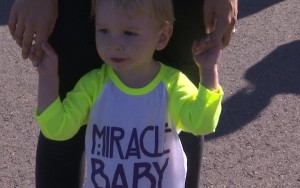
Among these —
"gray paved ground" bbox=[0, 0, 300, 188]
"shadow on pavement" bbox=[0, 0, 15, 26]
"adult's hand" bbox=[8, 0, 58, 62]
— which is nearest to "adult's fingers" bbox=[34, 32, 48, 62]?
"adult's hand" bbox=[8, 0, 58, 62]

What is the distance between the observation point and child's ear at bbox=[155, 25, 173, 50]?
2291 millimetres

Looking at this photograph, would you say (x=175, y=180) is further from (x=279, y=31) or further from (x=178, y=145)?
(x=279, y=31)

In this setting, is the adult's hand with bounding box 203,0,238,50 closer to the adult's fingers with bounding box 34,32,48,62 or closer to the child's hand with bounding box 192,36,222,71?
the child's hand with bounding box 192,36,222,71

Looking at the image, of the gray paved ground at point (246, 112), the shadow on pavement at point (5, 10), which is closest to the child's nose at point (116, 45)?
the gray paved ground at point (246, 112)

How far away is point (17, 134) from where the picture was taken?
12.9 feet

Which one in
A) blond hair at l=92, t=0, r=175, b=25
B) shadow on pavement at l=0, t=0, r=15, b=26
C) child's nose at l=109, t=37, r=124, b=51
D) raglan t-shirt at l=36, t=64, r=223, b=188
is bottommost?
shadow on pavement at l=0, t=0, r=15, b=26

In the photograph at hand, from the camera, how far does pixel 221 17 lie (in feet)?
7.79

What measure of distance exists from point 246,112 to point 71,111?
2.04 m

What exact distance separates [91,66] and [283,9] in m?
3.38

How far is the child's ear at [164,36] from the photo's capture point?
7.52ft

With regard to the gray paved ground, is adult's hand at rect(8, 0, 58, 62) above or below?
above

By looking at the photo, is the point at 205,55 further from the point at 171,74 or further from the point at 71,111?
the point at 71,111

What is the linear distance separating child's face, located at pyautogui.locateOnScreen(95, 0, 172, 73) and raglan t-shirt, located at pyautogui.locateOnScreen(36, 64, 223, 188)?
9cm

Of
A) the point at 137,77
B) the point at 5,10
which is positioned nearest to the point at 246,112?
the point at 137,77
